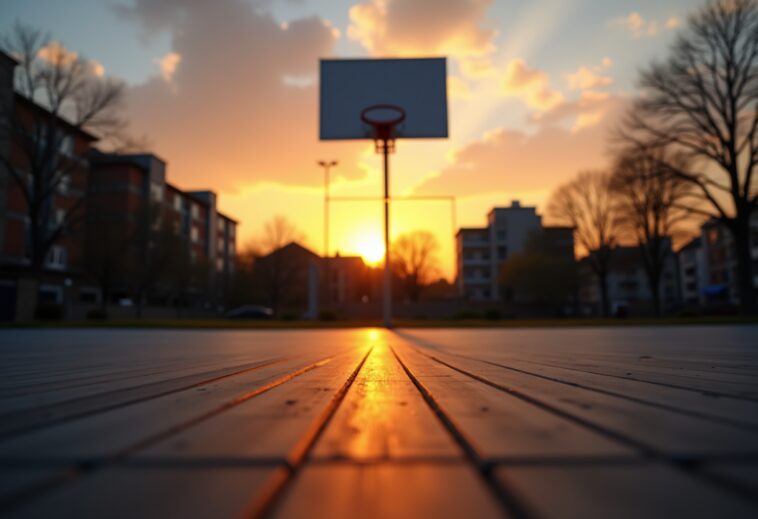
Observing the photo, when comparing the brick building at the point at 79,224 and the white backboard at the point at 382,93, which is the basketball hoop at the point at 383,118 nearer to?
the white backboard at the point at 382,93

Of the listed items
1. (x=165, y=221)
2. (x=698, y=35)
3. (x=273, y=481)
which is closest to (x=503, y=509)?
(x=273, y=481)

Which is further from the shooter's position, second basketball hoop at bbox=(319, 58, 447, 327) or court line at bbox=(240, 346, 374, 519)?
second basketball hoop at bbox=(319, 58, 447, 327)

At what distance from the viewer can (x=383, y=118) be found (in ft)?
65.0

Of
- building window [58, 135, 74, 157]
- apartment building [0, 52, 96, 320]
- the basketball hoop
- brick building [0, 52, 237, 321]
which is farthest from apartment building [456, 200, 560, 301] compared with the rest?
the basketball hoop

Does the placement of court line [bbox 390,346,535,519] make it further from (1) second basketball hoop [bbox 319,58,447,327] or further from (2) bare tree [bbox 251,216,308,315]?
(2) bare tree [bbox 251,216,308,315]

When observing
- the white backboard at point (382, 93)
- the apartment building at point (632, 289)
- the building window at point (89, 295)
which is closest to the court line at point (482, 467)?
the white backboard at point (382, 93)

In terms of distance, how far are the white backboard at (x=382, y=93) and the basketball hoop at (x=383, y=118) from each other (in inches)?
6.8

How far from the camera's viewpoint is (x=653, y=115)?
2200 cm

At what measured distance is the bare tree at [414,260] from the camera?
6588cm

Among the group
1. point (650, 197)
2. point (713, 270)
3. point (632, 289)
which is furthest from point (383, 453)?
point (632, 289)

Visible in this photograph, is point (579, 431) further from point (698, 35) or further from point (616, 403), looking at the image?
point (698, 35)

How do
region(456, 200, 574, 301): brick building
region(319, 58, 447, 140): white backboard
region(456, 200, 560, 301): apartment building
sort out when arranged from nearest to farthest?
region(319, 58, 447, 140): white backboard < region(456, 200, 574, 301): brick building < region(456, 200, 560, 301): apartment building

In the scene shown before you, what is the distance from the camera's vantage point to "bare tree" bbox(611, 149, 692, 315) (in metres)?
22.5

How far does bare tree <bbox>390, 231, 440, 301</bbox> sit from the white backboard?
45.9 meters
